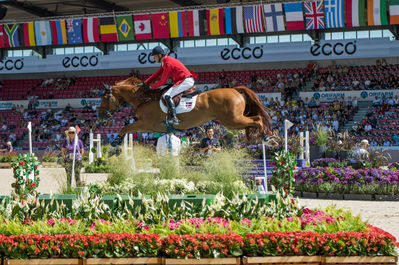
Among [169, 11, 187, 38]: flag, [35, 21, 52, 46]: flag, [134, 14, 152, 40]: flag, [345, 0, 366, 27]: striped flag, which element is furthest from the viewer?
[35, 21, 52, 46]: flag

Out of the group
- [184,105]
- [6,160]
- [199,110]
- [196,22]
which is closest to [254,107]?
[199,110]

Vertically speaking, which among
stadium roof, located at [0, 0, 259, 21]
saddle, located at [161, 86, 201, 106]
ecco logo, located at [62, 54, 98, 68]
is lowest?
saddle, located at [161, 86, 201, 106]

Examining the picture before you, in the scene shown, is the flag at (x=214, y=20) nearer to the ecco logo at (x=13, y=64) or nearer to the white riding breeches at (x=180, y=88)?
the ecco logo at (x=13, y=64)

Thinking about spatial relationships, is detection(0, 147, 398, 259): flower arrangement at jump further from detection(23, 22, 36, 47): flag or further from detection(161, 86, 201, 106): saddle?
detection(23, 22, 36, 47): flag

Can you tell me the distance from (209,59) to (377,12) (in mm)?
9903

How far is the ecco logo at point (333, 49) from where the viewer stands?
2915 cm

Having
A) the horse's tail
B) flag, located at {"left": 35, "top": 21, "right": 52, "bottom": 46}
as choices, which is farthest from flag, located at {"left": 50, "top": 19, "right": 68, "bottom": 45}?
the horse's tail

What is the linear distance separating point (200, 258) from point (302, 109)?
2242cm

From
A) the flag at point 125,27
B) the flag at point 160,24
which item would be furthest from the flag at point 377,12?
the flag at point 125,27

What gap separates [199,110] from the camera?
9711 mm

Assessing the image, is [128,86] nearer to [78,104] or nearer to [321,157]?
[321,157]

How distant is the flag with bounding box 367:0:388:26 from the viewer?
2678cm

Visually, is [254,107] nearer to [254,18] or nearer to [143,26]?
[254,18]

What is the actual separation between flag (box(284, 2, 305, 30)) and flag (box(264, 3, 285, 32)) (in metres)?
0.31
